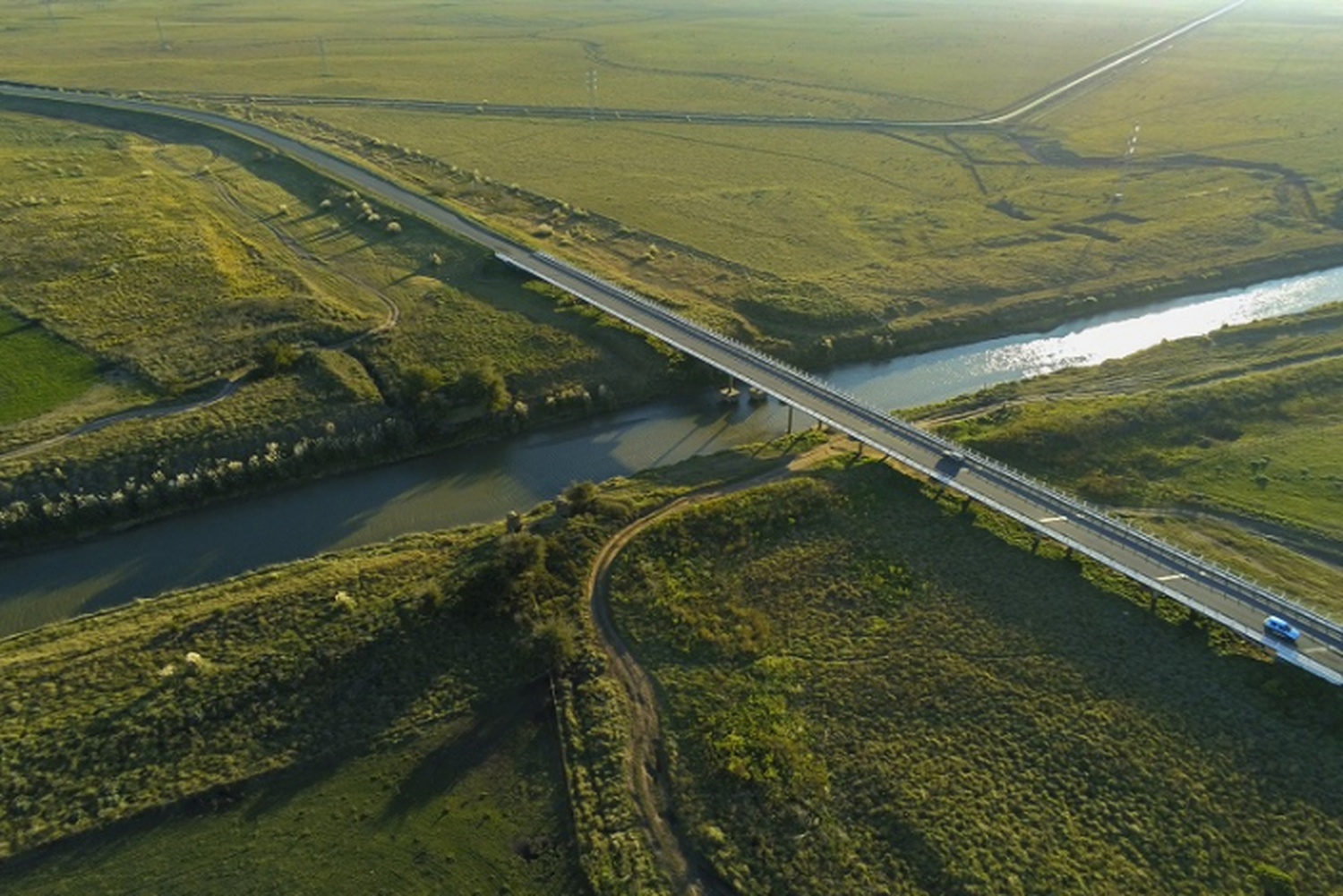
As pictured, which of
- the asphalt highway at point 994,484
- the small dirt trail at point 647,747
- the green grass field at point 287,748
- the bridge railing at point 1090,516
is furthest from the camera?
the bridge railing at point 1090,516

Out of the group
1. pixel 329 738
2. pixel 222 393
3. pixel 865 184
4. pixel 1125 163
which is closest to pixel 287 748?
pixel 329 738

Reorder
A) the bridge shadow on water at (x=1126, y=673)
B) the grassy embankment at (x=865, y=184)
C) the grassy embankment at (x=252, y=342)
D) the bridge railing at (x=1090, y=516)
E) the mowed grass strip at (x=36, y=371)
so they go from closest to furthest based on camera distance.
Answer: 1. the bridge shadow on water at (x=1126, y=673)
2. the bridge railing at (x=1090, y=516)
3. the grassy embankment at (x=252, y=342)
4. the mowed grass strip at (x=36, y=371)
5. the grassy embankment at (x=865, y=184)

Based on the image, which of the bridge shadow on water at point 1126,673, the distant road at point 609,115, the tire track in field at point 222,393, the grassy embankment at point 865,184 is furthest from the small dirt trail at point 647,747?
the distant road at point 609,115

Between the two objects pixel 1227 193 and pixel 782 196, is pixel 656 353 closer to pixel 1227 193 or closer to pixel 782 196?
pixel 782 196

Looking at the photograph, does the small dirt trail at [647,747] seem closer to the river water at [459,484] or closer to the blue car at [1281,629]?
the river water at [459,484]

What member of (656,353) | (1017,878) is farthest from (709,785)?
(656,353)

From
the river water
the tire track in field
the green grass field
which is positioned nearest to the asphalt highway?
the river water

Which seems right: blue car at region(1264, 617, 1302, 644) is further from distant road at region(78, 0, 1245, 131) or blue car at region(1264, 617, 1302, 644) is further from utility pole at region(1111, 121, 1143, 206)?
distant road at region(78, 0, 1245, 131)
